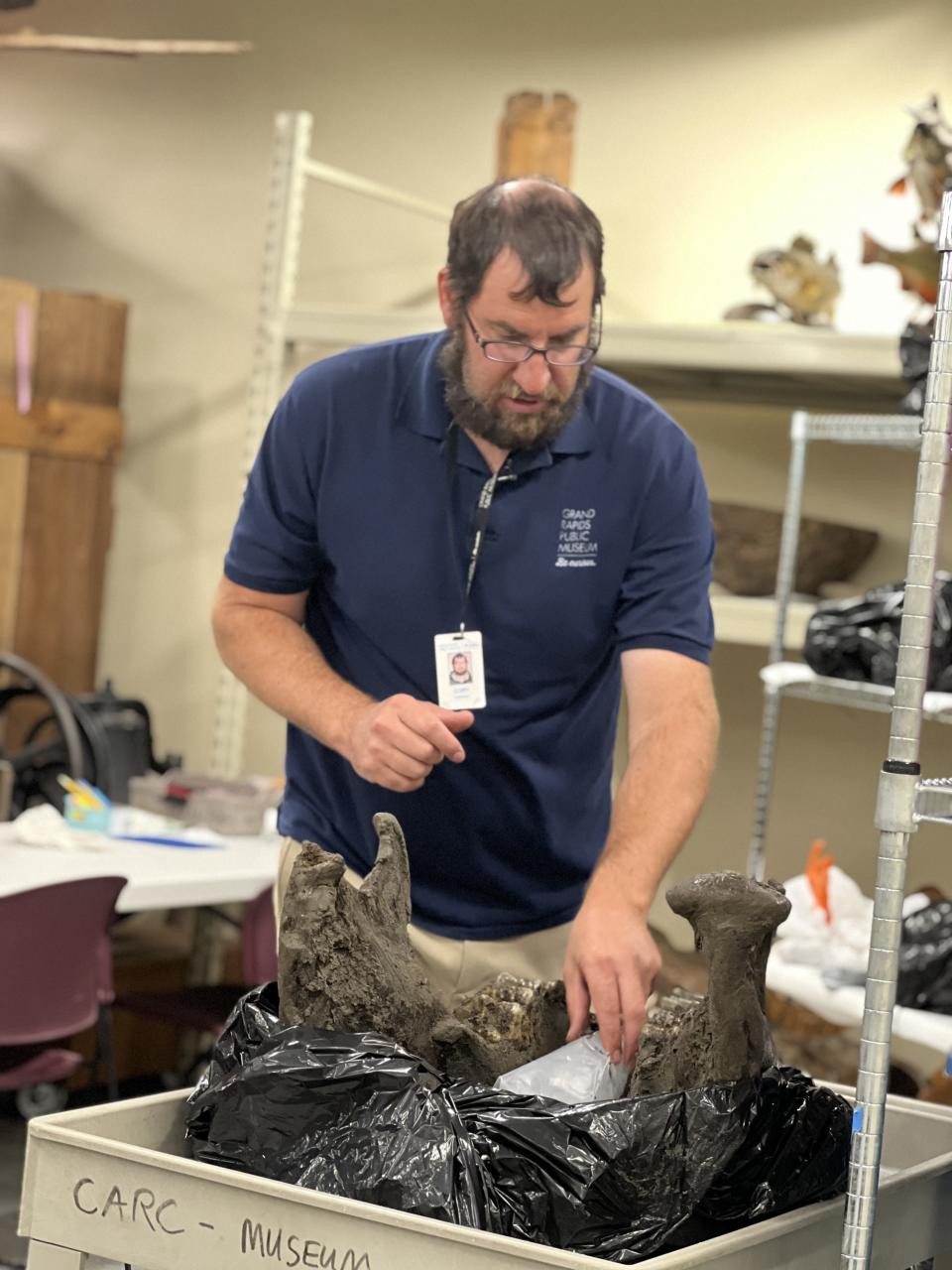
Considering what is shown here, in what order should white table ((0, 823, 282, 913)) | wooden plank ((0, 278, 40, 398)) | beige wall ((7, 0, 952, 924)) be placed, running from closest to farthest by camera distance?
1. white table ((0, 823, 282, 913))
2. beige wall ((7, 0, 952, 924))
3. wooden plank ((0, 278, 40, 398))

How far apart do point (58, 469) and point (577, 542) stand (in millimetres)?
4128

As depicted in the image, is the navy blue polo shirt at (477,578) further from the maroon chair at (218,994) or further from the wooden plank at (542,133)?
the wooden plank at (542,133)

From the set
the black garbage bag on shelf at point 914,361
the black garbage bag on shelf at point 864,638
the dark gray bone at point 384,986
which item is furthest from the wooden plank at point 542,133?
the dark gray bone at point 384,986

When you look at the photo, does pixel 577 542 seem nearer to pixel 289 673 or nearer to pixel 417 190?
pixel 289 673

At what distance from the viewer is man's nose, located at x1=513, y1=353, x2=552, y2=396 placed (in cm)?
184

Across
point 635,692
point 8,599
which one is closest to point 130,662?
point 8,599

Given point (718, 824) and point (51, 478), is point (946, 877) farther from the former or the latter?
point (51, 478)

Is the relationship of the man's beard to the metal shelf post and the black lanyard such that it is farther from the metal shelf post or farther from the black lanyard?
the metal shelf post

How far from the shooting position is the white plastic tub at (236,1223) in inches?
47.3

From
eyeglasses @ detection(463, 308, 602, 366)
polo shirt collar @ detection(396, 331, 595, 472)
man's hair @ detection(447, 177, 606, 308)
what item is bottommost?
polo shirt collar @ detection(396, 331, 595, 472)

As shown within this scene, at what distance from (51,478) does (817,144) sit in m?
2.64

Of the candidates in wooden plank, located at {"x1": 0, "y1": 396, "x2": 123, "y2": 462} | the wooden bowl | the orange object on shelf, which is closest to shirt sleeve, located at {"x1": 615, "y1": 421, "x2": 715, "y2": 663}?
the orange object on shelf

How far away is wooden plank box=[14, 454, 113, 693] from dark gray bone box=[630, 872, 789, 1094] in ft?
15.1

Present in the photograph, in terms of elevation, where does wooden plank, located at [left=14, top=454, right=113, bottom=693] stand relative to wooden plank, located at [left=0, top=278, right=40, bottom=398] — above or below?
below
